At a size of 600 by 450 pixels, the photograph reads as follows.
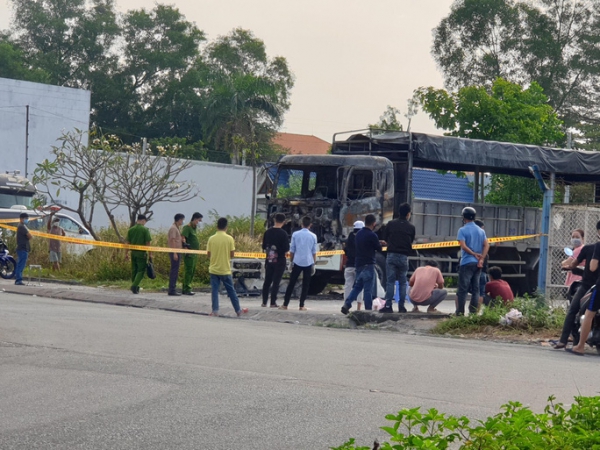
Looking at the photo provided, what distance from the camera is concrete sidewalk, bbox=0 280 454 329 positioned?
1548 cm

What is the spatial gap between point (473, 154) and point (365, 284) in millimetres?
6528

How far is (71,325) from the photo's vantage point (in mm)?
12680

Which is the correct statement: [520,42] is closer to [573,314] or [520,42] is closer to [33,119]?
[33,119]

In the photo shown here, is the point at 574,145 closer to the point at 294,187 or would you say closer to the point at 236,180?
the point at 236,180

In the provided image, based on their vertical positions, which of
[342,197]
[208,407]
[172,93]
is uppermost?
[172,93]

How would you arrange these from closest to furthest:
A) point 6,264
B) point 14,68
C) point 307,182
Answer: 1. point 307,182
2. point 6,264
3. point 14,68

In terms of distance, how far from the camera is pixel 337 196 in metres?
19.6

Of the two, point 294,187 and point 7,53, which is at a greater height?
point 7,53

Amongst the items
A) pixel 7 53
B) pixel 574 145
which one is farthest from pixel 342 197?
pixel 7 53

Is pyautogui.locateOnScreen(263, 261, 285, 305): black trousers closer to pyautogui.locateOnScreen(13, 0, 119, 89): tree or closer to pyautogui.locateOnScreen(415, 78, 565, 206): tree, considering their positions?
pyautogui.locateOnScreen(415, 78, 565, 206): tree

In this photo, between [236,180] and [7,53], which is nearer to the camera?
[236,180]

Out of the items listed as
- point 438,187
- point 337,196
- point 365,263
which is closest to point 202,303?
point 365,263

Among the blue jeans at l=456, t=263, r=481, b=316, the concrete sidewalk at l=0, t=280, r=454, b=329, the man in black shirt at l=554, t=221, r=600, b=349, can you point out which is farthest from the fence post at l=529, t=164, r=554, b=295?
the man in black shirt at l=554, t=221, r=600, b=349

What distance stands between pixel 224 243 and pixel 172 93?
52974 mm
